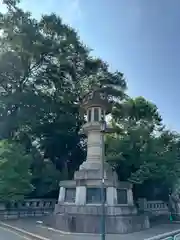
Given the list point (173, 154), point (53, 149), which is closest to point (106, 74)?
point (53, 149)

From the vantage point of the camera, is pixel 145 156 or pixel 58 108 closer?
pixel 145 156

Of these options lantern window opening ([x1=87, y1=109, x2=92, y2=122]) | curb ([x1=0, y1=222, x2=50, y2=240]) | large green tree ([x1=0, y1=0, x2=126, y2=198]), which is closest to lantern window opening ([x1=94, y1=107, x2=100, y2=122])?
lantern window opening ([x1=87, y1=109, x2=92, y2=122])

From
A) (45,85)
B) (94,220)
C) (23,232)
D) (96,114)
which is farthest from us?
(45,85)

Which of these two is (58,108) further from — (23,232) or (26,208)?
(23,232)

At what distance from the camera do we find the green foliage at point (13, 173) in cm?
1822

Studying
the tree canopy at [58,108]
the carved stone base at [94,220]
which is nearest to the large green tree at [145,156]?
the tree canopy at [58,108]

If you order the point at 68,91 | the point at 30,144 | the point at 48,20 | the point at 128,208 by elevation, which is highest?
the point at 48,20

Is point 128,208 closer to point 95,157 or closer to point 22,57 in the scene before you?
point 95,157

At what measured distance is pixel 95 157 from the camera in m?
16.7

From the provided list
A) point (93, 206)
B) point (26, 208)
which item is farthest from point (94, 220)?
point (26, 208)

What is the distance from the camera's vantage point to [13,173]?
18.5 m

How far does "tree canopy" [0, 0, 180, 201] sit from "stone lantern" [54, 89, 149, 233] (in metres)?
5.76

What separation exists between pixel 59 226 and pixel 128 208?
4.08 m

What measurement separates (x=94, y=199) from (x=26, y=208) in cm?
817
